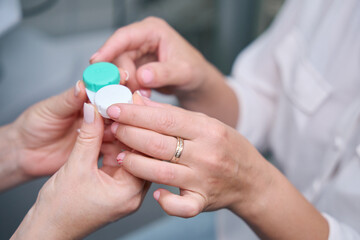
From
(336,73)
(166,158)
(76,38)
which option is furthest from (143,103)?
(76,38)

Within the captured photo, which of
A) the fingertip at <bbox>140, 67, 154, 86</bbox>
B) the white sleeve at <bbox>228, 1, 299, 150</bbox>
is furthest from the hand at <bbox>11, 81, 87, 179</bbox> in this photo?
the white sleeve at <bbox>228, 1, 299, 150</bbox>

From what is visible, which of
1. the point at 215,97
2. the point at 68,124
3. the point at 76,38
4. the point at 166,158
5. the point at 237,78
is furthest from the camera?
the point at 76,38

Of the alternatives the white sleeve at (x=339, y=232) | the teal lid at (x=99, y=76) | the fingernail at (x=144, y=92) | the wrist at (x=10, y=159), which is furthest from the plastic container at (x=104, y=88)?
the white sleeve at (x=339, y=232)

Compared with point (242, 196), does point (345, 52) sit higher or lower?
higher

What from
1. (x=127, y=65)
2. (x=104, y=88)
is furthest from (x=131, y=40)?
(x=104, y=88)

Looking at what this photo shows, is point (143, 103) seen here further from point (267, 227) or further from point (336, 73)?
point (336, 73)

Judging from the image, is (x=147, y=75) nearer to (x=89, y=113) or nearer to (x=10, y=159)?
(x=89, y=113)
